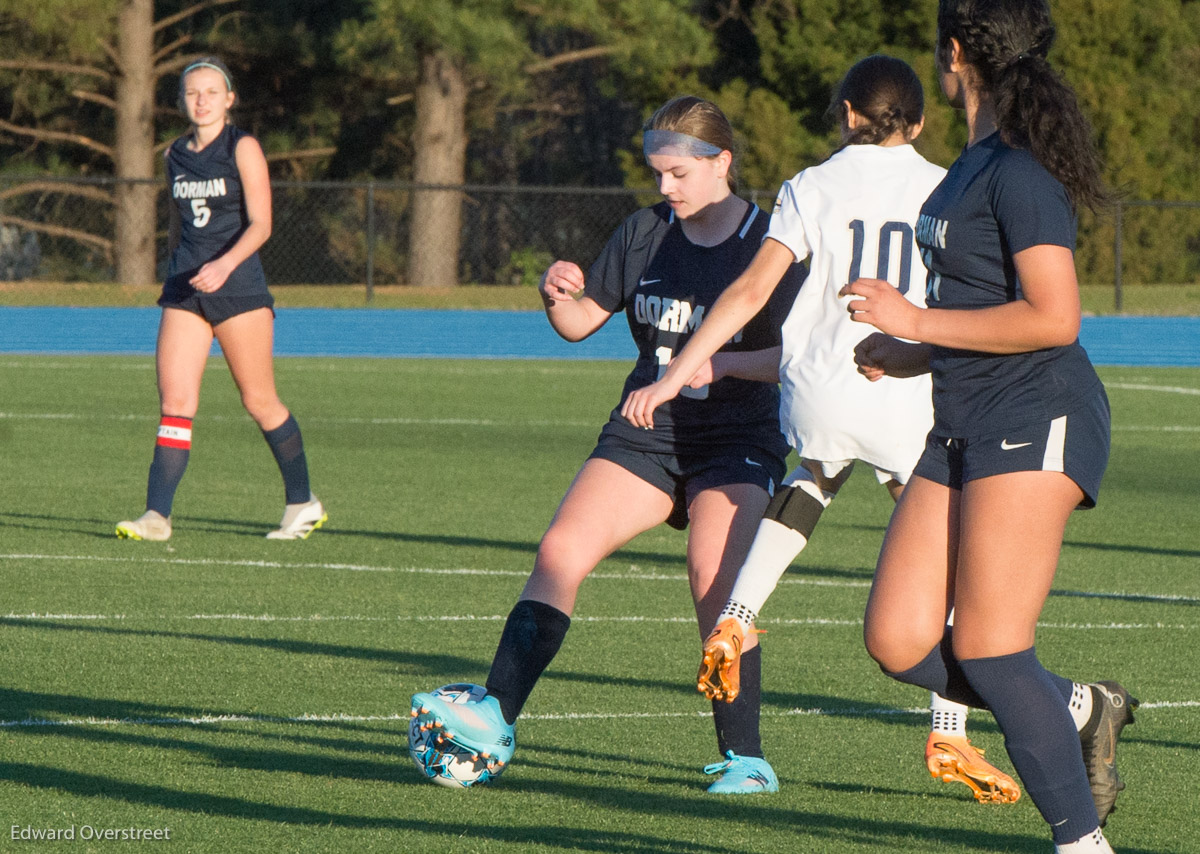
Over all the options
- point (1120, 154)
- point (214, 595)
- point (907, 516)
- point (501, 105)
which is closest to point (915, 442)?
point (907, 516)

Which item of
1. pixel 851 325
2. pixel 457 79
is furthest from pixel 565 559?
pixel 457 79

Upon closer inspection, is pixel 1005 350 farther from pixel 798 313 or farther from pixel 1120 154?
pixel 1120 154

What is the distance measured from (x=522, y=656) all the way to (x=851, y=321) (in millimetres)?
1171

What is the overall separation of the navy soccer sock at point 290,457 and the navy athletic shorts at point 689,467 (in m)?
4.17

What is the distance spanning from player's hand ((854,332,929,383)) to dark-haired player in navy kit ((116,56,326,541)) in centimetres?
488

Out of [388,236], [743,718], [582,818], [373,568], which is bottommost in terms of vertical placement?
[388,236]

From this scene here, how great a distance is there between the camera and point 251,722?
5246mm

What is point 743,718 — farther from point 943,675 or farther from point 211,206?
point 211,206

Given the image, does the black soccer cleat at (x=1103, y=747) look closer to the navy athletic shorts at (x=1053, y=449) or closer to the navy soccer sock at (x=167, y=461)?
the navy athletic shorts at (x=1053, y=449)

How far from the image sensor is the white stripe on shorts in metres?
3.52

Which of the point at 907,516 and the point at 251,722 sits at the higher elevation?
the point at 907,516

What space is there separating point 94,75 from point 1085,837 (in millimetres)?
Result: 35479

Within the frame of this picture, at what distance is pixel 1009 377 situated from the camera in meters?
3.59

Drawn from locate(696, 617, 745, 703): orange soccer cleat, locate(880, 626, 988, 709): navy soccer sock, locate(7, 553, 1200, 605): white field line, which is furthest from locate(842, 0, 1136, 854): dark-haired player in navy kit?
locate(7, 553, 1200, 605): white field line
